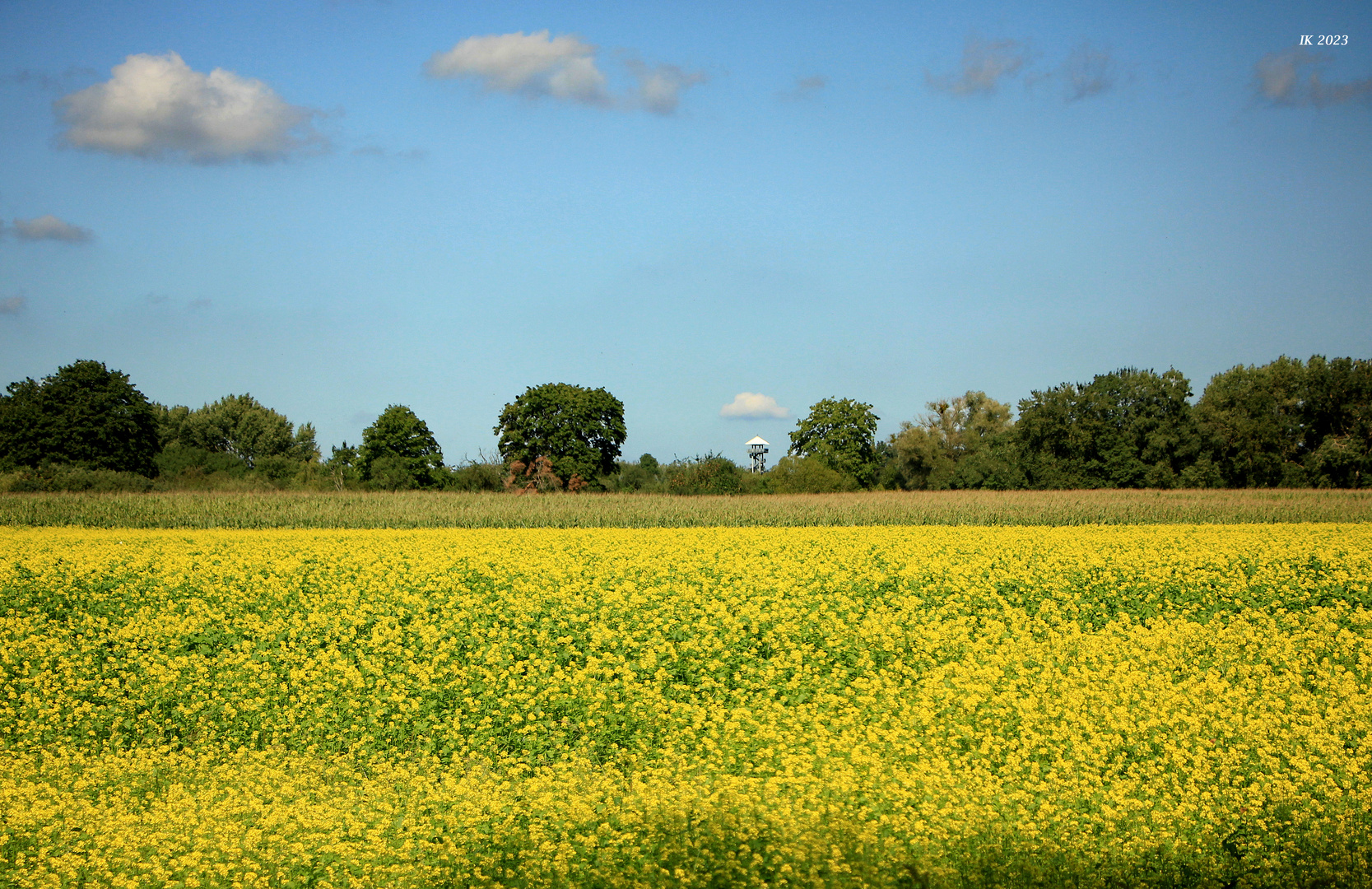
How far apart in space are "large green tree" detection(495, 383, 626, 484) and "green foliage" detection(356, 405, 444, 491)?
452cm

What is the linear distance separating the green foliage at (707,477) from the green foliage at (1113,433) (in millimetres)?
21566

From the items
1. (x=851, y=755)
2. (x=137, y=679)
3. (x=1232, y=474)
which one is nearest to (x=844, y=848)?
(x=851, y=755)

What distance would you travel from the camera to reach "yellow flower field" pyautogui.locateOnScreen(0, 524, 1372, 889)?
21.5 ft

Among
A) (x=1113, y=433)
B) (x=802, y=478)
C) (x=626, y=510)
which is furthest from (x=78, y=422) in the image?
(x=1113, y=433)

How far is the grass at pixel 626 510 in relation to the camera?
31547 mm

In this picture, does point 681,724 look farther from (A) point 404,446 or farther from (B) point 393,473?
(A) point 404,446

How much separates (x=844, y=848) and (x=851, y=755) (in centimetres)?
180

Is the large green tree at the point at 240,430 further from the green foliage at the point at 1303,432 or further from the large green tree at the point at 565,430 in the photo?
the green foliage at the point at 1303,432

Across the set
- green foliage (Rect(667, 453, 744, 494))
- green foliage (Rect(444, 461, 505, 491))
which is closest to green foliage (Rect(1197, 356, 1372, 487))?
green foliage (Rect(667, 453, 744, 494))

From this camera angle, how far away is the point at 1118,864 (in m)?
6.52

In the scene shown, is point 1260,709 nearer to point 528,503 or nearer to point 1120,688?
point 1120,688

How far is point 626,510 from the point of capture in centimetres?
3497

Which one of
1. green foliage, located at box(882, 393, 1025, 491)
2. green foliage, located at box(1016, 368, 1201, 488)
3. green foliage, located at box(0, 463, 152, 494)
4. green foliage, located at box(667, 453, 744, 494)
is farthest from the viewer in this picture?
green foliage, located at box(882, 393, 1025, 491)

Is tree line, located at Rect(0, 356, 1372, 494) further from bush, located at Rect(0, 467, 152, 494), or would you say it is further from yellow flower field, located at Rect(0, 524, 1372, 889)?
yellow flower field, located at Rect(0, 524, 1372, 889)
